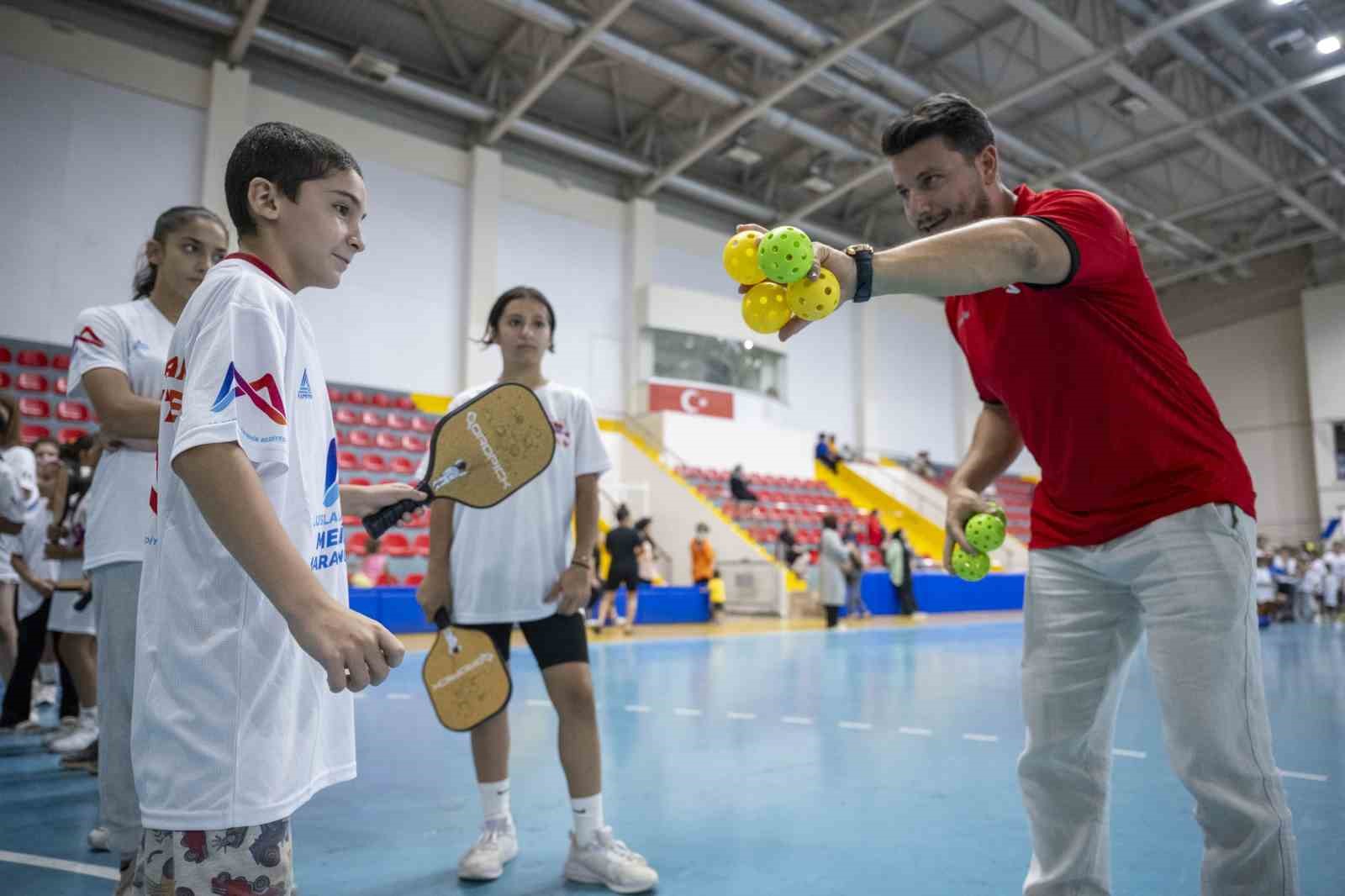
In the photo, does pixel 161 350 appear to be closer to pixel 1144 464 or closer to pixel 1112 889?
pixel 1144 464

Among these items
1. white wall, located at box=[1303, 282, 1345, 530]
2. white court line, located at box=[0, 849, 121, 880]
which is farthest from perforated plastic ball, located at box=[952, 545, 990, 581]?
white wall, located at box=[1303, 282, 1345, 530]

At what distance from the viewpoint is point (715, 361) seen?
69.4ft

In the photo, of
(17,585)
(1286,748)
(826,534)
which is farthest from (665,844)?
Answer: (826,534)

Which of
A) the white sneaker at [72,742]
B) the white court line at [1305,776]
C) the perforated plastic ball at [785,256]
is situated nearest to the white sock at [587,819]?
the perforated plastic ball at [785,256]

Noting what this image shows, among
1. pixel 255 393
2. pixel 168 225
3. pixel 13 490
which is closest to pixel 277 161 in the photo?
pixel 255 393

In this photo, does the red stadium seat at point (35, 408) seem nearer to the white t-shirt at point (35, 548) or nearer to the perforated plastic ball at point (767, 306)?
the white t-shirt at point (35, 548)

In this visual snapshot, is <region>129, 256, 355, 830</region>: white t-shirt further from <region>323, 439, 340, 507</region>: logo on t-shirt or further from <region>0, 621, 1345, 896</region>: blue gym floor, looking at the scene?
<region>0, 621, 1345, 896</region>: blue gym floor

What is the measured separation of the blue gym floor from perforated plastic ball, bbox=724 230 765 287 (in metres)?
2.00

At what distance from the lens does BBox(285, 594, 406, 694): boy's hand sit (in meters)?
1.17

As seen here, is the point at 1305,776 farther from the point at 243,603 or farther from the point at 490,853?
the point at 243,603

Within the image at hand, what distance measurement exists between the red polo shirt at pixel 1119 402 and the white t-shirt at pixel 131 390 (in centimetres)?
225

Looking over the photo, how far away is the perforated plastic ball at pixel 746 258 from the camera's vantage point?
1302 millimetres

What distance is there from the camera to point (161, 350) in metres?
2.51

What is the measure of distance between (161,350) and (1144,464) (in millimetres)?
2655
